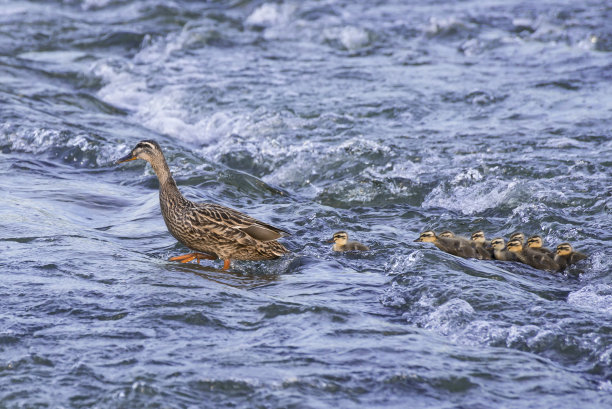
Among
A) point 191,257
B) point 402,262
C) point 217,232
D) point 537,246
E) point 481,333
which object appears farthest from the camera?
point 537,246

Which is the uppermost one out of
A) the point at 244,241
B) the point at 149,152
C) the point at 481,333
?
the point at 149,152

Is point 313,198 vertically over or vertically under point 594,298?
under

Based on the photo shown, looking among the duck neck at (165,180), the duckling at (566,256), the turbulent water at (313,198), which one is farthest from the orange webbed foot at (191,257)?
the duckling at (566,256)

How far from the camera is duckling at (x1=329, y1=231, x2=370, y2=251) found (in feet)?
25.0

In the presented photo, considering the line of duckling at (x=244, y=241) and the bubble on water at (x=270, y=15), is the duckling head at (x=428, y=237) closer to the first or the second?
the line of duckling at (x=244, y=241)

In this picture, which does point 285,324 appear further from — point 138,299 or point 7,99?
point 7,99

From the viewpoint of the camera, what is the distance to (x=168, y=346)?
5.32 meters

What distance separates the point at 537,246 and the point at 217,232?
2.85m

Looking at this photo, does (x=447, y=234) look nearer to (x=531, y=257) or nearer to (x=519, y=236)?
(x=519, y=236)

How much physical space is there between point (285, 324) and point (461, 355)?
1.16 meters

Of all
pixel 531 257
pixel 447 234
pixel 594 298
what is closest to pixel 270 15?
pixel 447 234

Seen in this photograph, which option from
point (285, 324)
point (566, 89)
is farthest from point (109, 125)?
point (285, 324)

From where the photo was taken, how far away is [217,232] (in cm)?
731

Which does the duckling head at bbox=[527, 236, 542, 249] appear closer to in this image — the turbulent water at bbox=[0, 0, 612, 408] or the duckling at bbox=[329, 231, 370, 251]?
the turbulent water at bbox=[0, 0, 612, 408]
